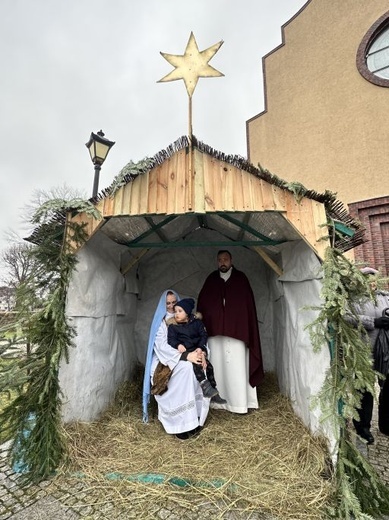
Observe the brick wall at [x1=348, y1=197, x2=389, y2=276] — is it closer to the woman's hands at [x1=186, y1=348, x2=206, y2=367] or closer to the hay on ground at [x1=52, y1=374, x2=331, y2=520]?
the hay on ground at [x1=52, y1=374, x2=331, y2=520]

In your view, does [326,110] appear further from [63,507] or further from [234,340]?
[63,507]

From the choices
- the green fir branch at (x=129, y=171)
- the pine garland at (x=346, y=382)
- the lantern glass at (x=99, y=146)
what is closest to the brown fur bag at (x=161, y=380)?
the pine garland at (x=346, y=382)

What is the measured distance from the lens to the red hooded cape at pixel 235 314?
3.70 m

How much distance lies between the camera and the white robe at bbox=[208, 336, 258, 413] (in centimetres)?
360

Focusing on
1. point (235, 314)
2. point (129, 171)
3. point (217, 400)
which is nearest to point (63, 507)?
point (217, 400)

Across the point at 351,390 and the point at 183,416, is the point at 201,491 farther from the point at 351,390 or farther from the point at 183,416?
the point at 351,390

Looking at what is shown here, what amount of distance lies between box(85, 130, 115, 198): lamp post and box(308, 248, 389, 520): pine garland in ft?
10.5

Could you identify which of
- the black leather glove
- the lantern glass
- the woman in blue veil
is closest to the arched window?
the lantern glass

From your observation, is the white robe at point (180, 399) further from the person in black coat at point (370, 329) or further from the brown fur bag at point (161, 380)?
the person in black coat at point (370, 329)

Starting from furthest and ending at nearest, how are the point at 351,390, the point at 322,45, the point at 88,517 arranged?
the point at 322,45 → the point at 351,390 → the point at 88,517

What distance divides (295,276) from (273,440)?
158 cm

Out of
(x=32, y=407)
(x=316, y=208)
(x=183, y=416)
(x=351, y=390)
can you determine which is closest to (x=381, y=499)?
(x=351, y=390)

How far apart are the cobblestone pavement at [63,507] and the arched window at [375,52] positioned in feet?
31.4

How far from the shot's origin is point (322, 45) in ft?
29.9
